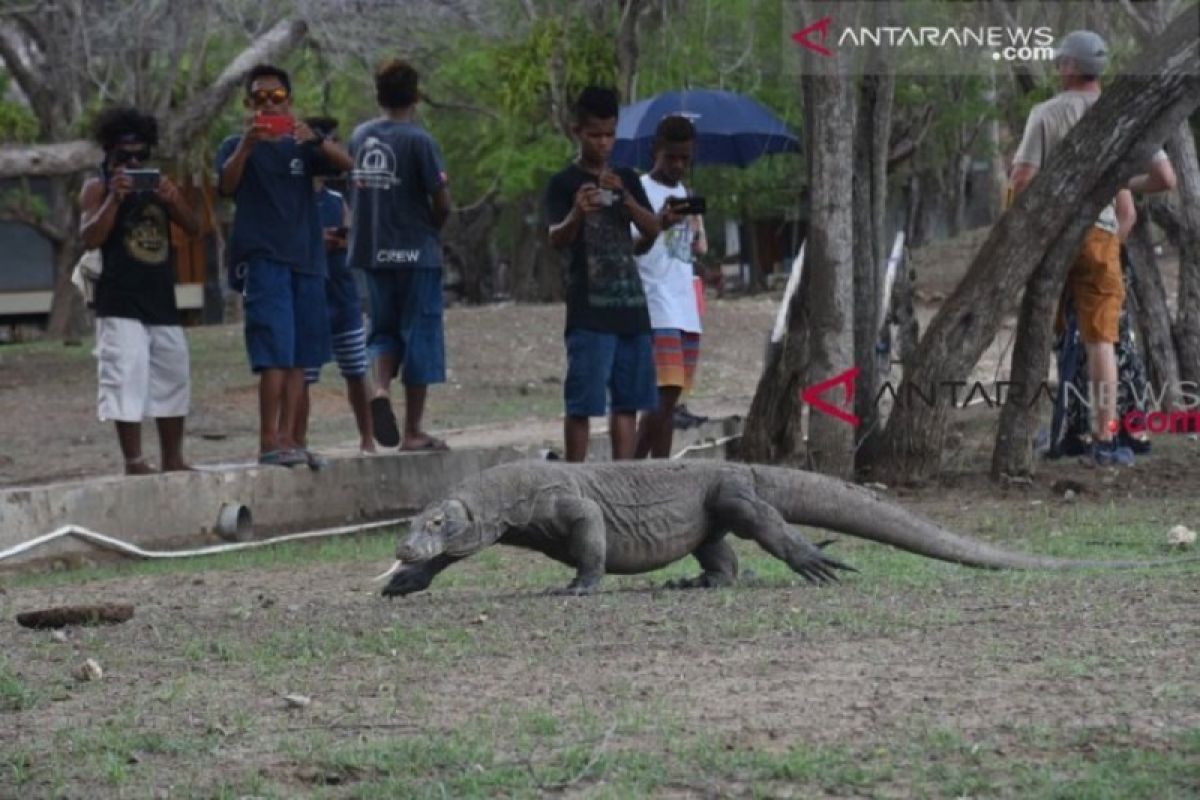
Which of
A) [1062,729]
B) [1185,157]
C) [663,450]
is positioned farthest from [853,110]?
[1062,729]

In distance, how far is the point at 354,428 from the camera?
1964cm

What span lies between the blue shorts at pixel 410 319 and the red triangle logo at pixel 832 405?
213 centimetres

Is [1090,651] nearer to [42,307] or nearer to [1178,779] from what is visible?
[1178,779]

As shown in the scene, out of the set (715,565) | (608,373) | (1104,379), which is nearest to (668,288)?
(608,373)

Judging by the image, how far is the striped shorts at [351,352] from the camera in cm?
1302

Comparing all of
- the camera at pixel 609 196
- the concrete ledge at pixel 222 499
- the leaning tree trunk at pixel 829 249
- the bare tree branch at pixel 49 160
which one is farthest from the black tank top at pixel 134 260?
the bare tree branch at pixel 49 160

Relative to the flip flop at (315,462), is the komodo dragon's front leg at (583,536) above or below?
above

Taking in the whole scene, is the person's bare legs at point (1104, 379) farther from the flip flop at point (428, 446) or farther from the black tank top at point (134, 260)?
the black tank top at point (134, 260)

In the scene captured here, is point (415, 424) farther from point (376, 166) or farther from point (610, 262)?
point (610, 262)

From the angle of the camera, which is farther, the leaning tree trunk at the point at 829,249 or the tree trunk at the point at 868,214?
the tree trunk at the point at 868,214

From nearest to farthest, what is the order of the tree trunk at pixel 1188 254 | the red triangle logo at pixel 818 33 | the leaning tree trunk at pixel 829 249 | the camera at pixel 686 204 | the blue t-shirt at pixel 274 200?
the camera at pixel 686 204 → the blue t-shirt at pixel 274 200 → the red triangle logo at pixel 818 33 → the leaning tree trunk at pixel 829 249 → the tree trunk at pixel 1188 254

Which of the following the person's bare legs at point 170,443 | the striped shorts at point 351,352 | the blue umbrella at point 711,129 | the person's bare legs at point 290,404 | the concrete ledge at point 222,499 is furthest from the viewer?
the blue umbrella at point 711,129

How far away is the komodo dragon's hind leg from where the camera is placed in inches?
340

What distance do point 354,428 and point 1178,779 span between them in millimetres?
14946
